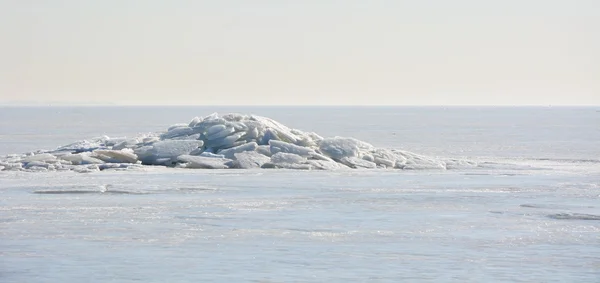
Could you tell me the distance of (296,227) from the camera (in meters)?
13.9

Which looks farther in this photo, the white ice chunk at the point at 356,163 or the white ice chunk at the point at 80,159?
the white ice chunk at the point at 356,163

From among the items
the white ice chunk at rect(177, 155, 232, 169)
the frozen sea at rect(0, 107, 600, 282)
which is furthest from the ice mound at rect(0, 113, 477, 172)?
the frozen sea at rect(0, 107, 600, 282)

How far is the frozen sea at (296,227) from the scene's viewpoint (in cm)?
1066

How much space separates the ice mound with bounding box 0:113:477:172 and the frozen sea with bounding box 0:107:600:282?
1739 millimetres

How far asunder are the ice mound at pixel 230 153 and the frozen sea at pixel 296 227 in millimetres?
1739

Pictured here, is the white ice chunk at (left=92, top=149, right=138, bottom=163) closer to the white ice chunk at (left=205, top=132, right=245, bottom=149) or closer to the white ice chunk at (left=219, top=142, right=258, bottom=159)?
the white ice chunk at (left=205, top=132, right=245, bottom=149)

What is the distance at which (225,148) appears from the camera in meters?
26.3

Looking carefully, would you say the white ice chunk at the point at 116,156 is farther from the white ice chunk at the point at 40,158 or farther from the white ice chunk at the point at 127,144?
the white ice chunk at the point at 127,144

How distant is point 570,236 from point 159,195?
7.96 meters

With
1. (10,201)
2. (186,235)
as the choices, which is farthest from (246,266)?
(10,201)

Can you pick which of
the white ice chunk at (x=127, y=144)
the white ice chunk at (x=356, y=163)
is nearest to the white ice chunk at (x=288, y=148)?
the white ice chunk at (x=356, y=163)

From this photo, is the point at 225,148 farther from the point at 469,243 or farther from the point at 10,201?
the point at 469,243

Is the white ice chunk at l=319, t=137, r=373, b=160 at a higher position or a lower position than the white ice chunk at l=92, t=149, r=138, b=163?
higher

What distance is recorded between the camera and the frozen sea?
1066cm
